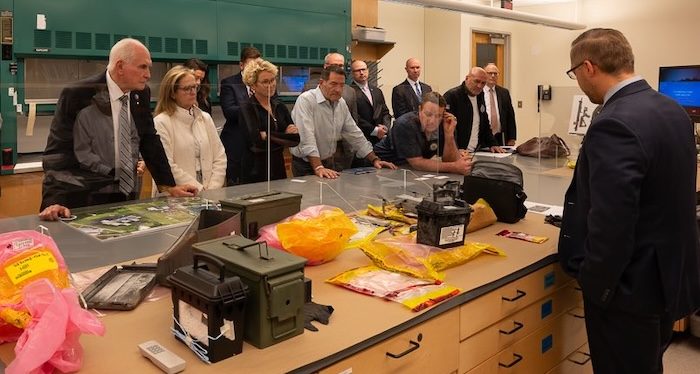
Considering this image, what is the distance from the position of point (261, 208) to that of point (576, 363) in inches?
51.9

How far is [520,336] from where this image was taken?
1.91 meters

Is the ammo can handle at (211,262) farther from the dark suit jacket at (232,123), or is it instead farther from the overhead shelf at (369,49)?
the overhead shelf at (369,49)

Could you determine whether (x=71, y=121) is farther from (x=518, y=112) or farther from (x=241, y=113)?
(x=518, y=112)

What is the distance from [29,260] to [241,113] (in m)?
2.19

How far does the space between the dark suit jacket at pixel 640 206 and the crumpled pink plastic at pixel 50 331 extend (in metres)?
1.26

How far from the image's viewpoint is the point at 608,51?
69.1 inches

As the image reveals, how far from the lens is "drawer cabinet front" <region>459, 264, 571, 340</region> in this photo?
65.1 inches

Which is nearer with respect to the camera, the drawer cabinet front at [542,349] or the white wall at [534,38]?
the drawer cabinet front at [542,349]

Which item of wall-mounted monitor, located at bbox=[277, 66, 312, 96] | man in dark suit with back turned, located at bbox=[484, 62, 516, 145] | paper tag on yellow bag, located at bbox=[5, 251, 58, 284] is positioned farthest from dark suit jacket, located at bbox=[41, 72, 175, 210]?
man in dark suit with back turned, located at bbox=[484, 62, 516, 145]

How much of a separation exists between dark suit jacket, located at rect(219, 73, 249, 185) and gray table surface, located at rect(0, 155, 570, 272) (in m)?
0.22

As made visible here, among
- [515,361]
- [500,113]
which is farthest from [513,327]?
[500,113]

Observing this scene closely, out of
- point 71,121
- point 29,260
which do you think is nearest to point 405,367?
point 29,260

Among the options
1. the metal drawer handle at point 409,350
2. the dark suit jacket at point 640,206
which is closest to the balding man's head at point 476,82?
the dark suit jacket at point 640,206

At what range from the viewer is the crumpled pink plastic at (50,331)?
1079 mm
